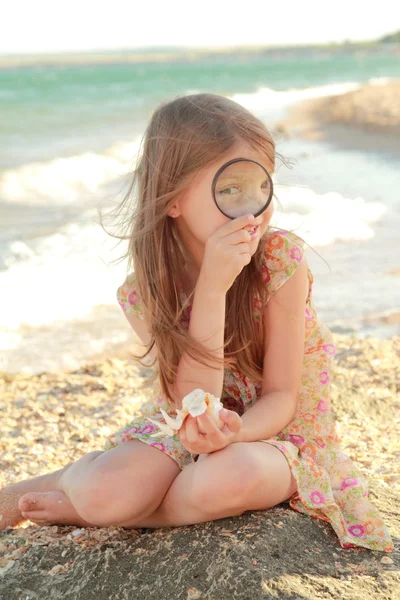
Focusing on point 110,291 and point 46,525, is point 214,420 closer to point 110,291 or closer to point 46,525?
point 46,525

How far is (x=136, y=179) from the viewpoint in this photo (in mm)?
2896

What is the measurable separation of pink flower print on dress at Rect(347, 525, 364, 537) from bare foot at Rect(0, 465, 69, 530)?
A: 1.06 m

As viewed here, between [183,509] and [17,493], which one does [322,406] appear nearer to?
[183,509]

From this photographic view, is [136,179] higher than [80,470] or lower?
higher

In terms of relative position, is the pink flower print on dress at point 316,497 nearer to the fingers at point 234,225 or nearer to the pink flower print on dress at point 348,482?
the pink flower print on dress at point 348,482

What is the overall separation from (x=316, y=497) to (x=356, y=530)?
6.7 inches

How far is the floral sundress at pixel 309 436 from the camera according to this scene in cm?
254

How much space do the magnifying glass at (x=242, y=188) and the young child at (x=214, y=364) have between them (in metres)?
0.05

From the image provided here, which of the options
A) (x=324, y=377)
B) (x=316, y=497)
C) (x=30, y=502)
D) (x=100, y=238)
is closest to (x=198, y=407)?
(x=316, y=497)

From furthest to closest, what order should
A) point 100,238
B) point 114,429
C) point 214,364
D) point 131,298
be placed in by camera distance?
point 100,238, point 114,429, point 131,298, point 214,364

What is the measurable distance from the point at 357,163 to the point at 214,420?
43.8ft

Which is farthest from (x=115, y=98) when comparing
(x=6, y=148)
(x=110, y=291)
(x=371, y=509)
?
(x=371, y=509)

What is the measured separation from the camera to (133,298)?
2902 mm

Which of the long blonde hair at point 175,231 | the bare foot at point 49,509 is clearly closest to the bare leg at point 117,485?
the bare foot at point 49,509
